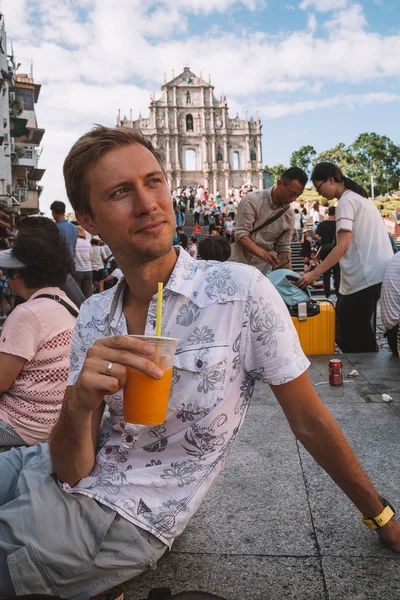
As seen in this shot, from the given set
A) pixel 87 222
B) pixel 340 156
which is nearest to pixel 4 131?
pixel 87 222

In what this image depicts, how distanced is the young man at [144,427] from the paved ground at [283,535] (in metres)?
0.24

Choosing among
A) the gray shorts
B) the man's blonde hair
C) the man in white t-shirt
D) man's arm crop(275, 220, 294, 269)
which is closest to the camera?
the gray shorts

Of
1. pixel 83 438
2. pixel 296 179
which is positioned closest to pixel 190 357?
pixel 83 438

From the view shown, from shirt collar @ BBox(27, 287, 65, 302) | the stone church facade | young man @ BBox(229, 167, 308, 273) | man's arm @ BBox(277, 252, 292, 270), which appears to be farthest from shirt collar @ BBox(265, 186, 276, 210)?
the stone church facade

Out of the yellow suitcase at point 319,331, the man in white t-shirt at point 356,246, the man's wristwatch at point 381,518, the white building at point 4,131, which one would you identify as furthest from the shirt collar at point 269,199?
the white building at point 4,131

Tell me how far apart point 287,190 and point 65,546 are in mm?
3901

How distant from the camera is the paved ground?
168cm

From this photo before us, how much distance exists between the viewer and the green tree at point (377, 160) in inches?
3029

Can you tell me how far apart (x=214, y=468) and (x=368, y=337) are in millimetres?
3966

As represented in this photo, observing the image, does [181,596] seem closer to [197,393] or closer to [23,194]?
[197,393]

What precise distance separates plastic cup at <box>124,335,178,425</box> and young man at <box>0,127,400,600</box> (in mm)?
101

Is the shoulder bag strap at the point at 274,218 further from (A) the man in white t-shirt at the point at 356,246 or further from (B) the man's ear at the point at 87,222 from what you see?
(B) the man's ear at the point at 87,222

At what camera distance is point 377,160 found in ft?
Answer: 257

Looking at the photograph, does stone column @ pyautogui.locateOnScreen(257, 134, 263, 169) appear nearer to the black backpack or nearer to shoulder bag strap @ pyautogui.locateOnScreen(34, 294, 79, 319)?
shoulder bag strap @ pyautogui.locateOnScreen(34, 294, 79, 319)
